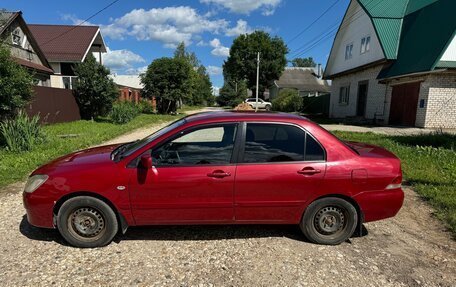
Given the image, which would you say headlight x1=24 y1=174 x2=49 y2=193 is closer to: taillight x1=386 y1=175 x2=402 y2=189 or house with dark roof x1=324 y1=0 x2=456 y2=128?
taillight x1=386 y1=175 x2=402 y2=189

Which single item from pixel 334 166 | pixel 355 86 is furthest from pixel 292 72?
pixel 334 166

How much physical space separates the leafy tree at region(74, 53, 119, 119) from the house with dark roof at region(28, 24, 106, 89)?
763cm

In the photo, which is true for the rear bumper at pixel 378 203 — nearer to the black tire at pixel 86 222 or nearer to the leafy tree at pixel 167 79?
the black tire at pixel 86 222

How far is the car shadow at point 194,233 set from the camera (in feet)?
13.8

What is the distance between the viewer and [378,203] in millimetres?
4035

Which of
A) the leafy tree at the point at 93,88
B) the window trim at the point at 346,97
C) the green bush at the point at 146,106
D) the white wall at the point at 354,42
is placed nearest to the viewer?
the leafy tree at the point at 93,88

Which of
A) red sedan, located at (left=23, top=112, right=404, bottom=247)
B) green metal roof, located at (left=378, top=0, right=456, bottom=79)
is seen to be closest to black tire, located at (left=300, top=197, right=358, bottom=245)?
red sedan, located at (left=23, top=112, right=404, bottom=247)

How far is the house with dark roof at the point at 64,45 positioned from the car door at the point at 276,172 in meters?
26.7

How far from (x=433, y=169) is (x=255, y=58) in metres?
57.4

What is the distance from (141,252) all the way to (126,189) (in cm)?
74

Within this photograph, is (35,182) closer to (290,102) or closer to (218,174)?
(218,174)

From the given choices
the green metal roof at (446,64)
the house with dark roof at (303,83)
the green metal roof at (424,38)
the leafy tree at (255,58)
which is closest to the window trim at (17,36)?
the green metal roof at (424,38)

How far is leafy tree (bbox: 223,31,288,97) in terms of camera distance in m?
61.3

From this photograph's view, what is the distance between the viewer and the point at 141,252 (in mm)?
3855
